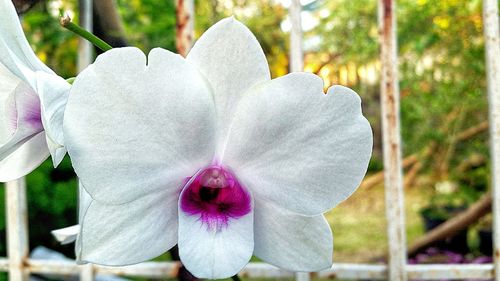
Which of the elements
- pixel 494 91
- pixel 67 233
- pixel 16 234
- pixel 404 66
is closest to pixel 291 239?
pixel 67 233

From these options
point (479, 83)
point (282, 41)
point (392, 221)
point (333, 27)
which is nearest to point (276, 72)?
point (333, 27)

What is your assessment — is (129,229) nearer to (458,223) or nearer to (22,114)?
(22,114)

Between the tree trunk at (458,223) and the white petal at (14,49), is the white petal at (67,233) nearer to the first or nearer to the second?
the white petal at (14,49)

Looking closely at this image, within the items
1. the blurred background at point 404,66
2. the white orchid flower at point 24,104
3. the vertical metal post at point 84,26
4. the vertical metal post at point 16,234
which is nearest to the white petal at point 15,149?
the white orchid flower at point 24,104

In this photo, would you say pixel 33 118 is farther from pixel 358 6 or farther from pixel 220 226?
pixel 358 6

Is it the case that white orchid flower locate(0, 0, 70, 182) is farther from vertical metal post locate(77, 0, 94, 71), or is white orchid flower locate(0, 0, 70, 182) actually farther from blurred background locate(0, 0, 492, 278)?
blurred background locate(0, 0, 492, 278)

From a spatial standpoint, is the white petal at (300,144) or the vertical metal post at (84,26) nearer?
the white petal at (300,144)
